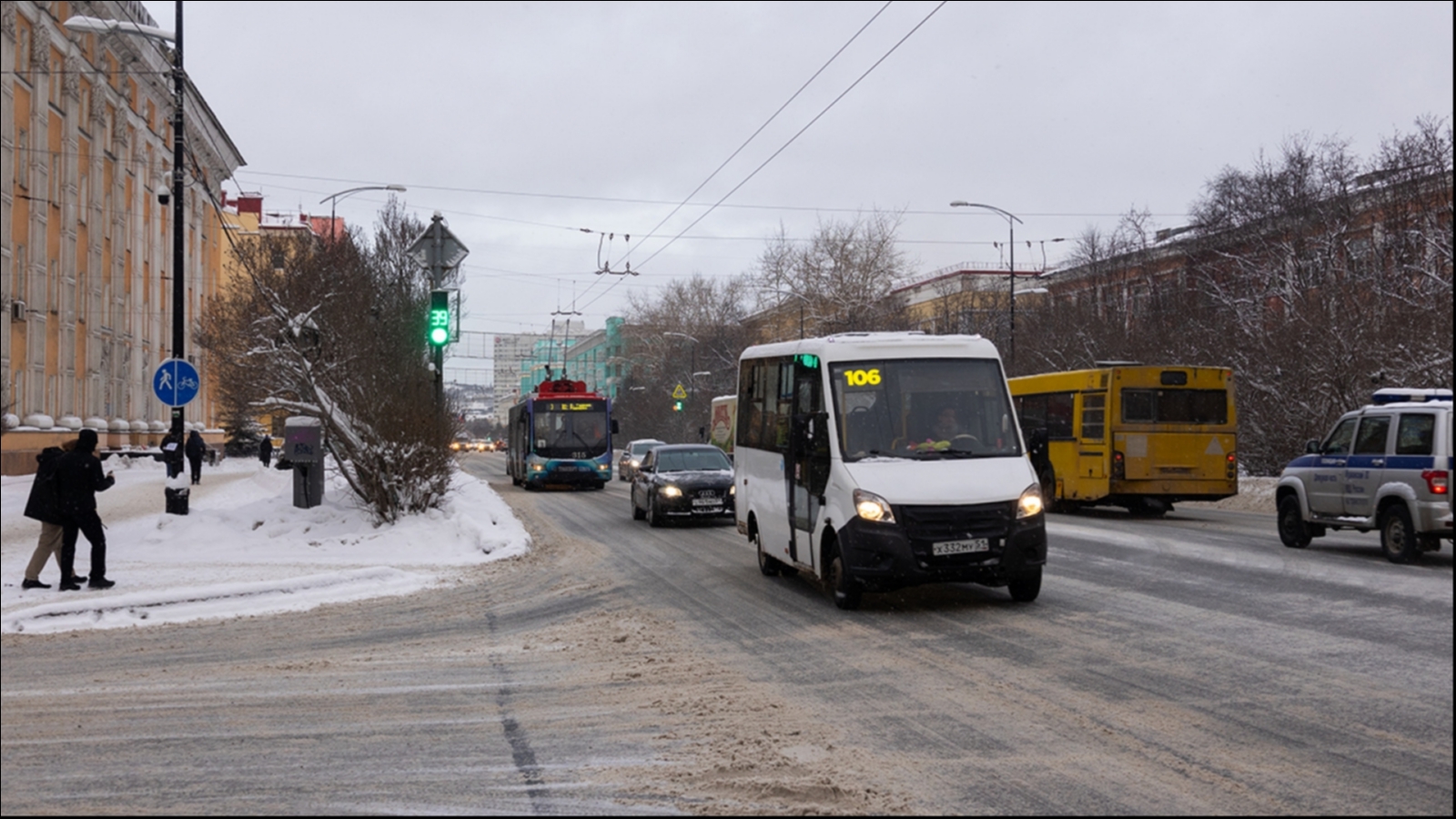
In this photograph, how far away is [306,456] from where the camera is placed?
20.7 m

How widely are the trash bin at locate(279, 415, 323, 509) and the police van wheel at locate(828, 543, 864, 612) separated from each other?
11.3 m

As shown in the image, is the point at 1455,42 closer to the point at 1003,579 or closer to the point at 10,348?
the point at 1003,579

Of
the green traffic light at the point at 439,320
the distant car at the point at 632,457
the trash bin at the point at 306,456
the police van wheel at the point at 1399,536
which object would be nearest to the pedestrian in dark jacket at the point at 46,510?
the green traffic light at the point at 439,320

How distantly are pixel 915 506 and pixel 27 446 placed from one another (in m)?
32.7

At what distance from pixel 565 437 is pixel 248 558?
22332mm

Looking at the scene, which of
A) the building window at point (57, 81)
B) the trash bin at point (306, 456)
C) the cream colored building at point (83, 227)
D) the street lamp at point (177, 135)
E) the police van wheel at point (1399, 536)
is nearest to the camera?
the police van wheel at point (1399, 536)

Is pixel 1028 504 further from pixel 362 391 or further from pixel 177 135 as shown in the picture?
pixel 177 135

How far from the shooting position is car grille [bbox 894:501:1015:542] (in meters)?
11.3

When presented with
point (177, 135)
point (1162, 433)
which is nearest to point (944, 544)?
point (1162, 433)

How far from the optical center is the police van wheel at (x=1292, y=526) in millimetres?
17188

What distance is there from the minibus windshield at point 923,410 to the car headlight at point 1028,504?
60 centimetres

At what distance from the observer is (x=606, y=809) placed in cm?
548

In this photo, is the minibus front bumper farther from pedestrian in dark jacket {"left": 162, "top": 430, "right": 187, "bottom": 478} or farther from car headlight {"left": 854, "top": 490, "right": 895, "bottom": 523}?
pedestrian in dark jacket {"left": 162, "top": 430, "right": 187, "bottom": 478}

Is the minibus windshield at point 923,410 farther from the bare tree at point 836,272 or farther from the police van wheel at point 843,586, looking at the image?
the bare tree at point 836,272
